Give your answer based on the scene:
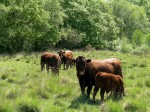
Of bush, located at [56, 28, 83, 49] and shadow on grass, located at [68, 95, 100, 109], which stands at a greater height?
bush, located at [56, 28, 83, 49]

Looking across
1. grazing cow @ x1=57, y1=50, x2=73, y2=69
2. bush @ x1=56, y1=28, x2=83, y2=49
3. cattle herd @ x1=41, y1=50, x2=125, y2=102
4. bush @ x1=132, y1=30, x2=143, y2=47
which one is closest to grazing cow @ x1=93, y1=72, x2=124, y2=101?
cattle herd @ x1=41, y1=50, x2=125, y2=102

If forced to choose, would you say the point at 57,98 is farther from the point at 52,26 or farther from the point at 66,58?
the point at 52,26

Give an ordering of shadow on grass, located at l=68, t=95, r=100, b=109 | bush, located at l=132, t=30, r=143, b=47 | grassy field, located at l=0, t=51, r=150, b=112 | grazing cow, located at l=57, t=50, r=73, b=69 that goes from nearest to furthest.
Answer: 1. grassy field, located at l=0, t=51, r=150, b=112
2. shadow on grass, located at l=68, t=95, r=100, b=109
3. grazing cow, located at l=57, t=50, r=73, b=69
4. bush, located at l=132, t=30, r=143, b=47

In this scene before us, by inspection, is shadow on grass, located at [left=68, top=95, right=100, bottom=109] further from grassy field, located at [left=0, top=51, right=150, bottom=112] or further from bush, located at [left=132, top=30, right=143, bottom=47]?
bush, located at [left=132, top=30, right=143, bottom=47]

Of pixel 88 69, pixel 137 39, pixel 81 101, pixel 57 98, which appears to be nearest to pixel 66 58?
pixel 88 69

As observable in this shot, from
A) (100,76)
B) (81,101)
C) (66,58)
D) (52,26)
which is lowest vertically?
(81,101)

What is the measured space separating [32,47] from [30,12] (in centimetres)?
490

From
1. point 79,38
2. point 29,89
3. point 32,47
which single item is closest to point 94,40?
point 79,38

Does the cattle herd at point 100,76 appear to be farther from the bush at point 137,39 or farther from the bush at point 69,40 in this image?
the bush at point 137,39

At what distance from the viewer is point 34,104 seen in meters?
9.90

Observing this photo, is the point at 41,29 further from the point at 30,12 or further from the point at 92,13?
the point at 92,13

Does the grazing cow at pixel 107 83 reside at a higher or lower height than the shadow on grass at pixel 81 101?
higher

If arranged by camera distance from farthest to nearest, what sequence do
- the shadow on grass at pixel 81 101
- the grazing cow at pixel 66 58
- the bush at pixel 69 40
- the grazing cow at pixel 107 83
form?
1. the bush at pixel 69 40
2. the grazing cow at pixel 66 58
3. the grazing cow at pixel 107 83
4. the shadow on grass at pixel 81 101

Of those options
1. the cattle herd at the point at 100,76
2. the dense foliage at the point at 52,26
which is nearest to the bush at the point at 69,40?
the dense foliage at the point at 52,26
